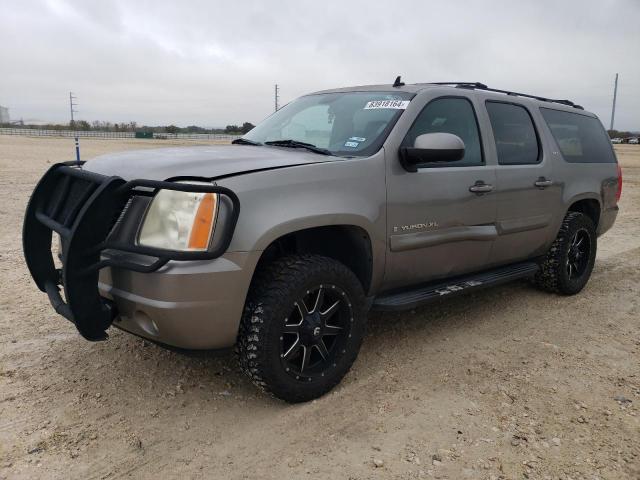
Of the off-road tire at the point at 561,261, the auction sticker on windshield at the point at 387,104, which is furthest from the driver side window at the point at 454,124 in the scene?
the off-road tire at the point at 561,261

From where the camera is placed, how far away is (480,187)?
12.9 ft

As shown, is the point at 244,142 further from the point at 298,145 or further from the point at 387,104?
the point at 387,104

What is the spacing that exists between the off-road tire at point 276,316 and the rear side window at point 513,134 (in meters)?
1.97

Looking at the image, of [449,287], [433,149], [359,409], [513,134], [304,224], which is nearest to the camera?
[304,224]

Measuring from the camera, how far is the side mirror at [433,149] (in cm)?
330

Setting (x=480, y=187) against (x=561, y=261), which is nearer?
(x=480, y=187)

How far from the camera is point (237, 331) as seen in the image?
2795mm

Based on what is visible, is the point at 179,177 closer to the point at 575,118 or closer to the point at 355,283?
the point at 355,283

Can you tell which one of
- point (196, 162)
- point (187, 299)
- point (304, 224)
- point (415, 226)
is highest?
point (196, 162)

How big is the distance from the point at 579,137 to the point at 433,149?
109 inches

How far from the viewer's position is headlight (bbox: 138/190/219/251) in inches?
101

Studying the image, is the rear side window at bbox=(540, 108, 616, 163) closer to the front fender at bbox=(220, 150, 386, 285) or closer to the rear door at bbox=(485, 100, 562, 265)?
the rear door at bbox=(485, 100, 562, 265)

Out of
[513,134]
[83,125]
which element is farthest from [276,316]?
[83,125]

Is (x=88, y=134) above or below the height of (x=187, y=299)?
below
